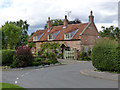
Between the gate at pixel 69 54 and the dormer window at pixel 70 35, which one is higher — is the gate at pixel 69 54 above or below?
below

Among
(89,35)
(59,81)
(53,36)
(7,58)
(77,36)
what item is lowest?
(59,81)

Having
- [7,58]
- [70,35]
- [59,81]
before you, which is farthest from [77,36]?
[59,81]

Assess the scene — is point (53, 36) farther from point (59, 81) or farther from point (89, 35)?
point (59, 81)

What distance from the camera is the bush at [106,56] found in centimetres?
1438

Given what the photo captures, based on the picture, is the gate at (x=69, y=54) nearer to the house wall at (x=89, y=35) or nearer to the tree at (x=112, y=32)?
the house wall at (x=89, y=35)

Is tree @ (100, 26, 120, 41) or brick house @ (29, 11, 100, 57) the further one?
brick house @ (29, 11, 100, 57)

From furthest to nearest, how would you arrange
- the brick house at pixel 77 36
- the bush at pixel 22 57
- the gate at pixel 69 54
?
the brick house at pixel 77 36
the gate at pixel 69 54
the bush at pixel 22 57

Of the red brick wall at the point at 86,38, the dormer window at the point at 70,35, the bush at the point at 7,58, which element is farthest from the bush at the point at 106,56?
the dormer window at the point at 70,35

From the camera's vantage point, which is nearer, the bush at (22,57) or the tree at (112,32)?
the bush at (22,57)

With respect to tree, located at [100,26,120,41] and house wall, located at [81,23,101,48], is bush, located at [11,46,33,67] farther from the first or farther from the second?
house wall, located at [81,23,101,48]

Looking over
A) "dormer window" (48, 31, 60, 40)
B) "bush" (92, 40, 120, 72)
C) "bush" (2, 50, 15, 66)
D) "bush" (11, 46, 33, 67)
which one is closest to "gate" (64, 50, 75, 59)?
"dormer window" (48, 31, 60, 40)

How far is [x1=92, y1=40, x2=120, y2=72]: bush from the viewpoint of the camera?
→ 1438 cm

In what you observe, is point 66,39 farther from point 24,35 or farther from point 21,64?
point 24,35

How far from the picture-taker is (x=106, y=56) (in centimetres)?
1506
